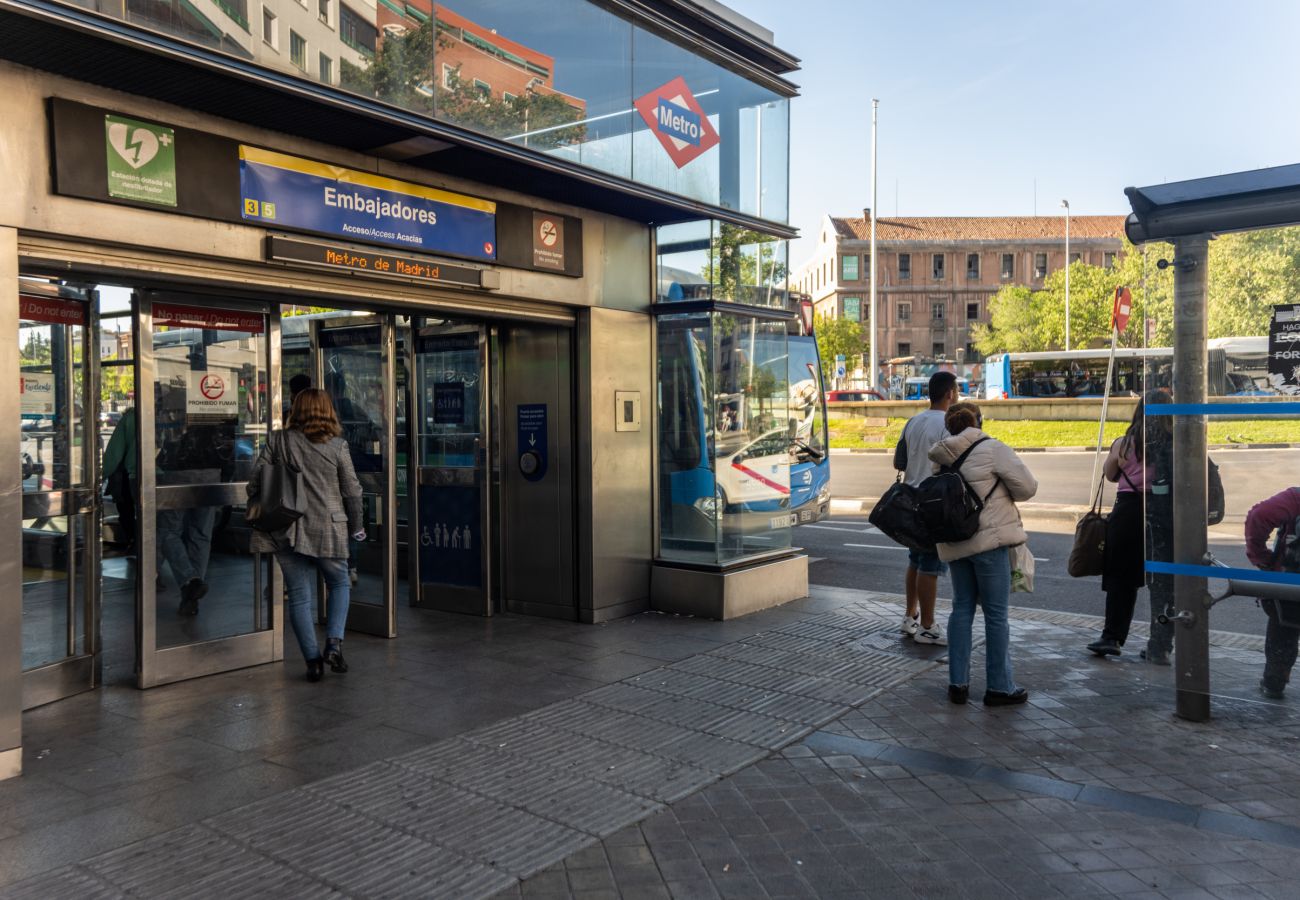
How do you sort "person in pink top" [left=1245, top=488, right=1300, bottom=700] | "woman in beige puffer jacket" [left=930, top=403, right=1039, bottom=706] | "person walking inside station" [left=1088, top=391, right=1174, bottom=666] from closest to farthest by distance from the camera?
1. "person in pink top" [left=1245, top=488, right=1300, bottom=700]
2. "woman in beige puffer jacket" [left=930, top=403, right=1039, bottom=706]
3. "person walking inside station" [left=1088, top=391, right=1174, bottom=666]

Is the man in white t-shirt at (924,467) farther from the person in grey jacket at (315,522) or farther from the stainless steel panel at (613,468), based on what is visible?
the person in grey jacket at (315,522)

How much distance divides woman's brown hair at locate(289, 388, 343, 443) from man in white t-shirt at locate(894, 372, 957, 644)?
3.93 m

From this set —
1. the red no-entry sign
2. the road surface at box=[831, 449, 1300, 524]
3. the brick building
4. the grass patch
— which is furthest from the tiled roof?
the red no-entry sign

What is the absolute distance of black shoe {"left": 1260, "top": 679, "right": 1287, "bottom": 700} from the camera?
5207mm

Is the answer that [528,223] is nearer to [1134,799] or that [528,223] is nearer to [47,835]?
[47,835]

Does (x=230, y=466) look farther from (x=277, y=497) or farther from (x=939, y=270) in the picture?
(x=939, y=270)

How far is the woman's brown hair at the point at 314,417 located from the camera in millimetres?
6148

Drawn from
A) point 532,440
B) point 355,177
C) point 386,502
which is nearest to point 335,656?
point 386,502

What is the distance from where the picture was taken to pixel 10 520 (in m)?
4.48

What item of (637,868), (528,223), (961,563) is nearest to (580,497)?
(528,223)

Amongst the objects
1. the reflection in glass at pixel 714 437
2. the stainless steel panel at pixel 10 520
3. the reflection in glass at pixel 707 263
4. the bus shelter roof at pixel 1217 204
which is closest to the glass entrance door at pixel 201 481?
the stainless steel panel at pixel 10 520

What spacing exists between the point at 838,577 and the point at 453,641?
4.69 meters

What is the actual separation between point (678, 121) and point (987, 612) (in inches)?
186

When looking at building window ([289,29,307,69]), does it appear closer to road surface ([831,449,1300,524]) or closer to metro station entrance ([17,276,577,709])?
metro station entrance ([17,276,577,709])
